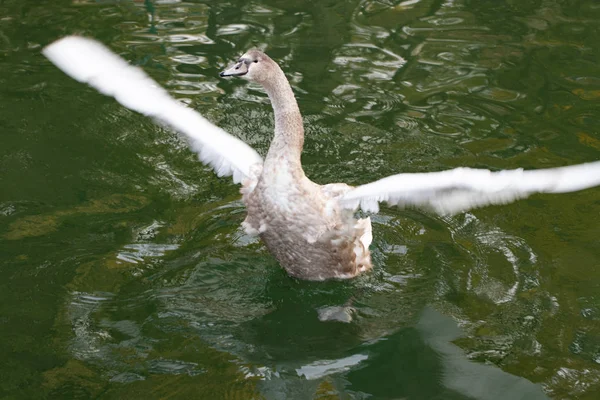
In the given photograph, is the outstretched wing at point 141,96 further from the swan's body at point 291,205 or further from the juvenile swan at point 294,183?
the swan's body at point 291,205

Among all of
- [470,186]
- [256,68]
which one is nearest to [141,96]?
[256,68]

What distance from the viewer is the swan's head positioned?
5.84 m

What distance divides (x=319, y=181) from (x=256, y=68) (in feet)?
6.66

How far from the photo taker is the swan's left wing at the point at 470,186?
485 centimetres

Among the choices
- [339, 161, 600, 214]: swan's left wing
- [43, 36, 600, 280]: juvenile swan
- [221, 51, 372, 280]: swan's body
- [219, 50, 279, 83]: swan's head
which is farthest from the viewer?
[219, 50, 279, 83]: swan's head

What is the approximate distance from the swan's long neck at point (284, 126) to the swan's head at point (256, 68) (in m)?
0.05

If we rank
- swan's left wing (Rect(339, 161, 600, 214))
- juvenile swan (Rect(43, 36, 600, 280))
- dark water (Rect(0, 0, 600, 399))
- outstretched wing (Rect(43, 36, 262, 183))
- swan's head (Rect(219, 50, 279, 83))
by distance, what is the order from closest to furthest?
swan's left wing (Rect(339, 161, 600, 214)) < juvenile swan (Rect(43, 36, 600, 280)) < dark water (Rect(0, 0, 600, 399)) < swan's head (Rect(219, 50, 279, 83)) < outstretched wing (Rect(43, 36, 262, 183))

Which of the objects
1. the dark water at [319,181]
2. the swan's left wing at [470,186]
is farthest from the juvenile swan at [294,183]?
the dark water at [319,181]

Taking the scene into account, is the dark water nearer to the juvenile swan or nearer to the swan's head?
the juvenile swan

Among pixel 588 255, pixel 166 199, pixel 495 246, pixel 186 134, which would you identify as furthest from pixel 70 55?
pixel 588 255

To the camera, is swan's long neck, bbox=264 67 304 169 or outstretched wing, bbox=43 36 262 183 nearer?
swan's long neck, bbox=264 67 304 169

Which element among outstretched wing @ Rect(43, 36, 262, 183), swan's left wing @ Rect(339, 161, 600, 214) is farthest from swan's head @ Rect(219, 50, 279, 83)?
swan's left wing @ Rect(339, 161, 600, 214)

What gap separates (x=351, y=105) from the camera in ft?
28.9

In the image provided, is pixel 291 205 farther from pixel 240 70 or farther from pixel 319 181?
pixel 319 181
